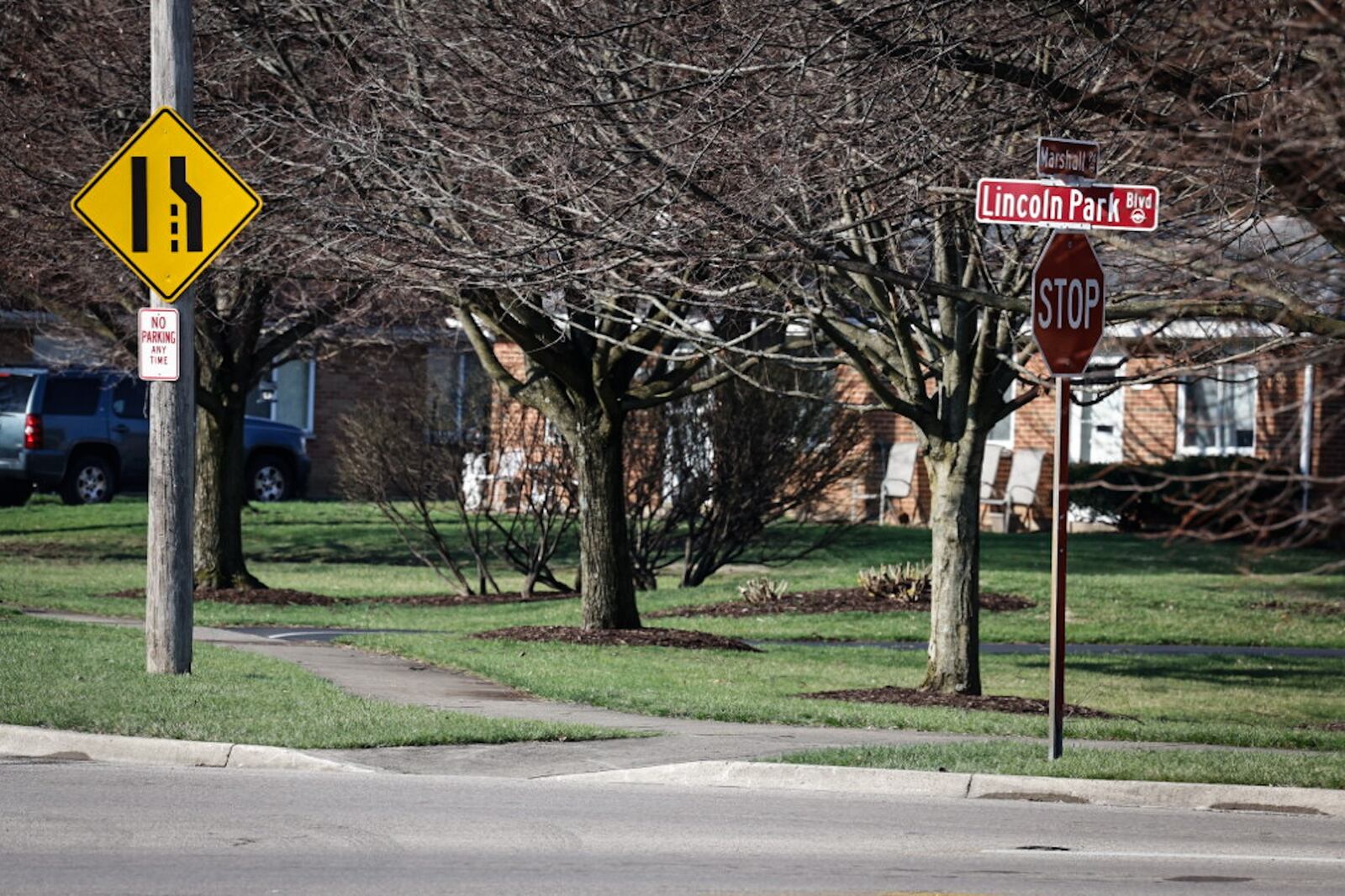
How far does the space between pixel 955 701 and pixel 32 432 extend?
72.0ft

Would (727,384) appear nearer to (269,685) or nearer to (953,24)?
(269,685)

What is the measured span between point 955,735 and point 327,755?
13.1ft

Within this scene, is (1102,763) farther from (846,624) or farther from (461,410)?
(461,410)

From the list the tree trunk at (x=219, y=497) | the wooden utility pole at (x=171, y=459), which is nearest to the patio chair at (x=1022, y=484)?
the tree trunk at (x=219, y=497)

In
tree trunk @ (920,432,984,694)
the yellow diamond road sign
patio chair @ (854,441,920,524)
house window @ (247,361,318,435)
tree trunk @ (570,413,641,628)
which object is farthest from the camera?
house window @ (247,361,318,435)

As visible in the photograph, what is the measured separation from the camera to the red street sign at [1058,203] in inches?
402

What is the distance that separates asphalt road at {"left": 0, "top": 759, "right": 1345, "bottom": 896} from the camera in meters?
7.62

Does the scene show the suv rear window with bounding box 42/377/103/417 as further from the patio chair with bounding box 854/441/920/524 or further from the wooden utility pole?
the wooden utility pole

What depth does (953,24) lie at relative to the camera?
10906 mm

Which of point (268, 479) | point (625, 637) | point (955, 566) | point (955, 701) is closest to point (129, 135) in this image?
point (625, 637)

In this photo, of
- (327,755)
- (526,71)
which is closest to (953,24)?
(526,71)

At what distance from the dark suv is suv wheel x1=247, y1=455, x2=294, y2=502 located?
7.53 ft

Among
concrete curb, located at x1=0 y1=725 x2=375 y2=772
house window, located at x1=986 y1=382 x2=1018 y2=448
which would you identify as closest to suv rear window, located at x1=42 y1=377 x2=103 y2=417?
house window, located at x1=986 y1=382 x2=1018 y2=448

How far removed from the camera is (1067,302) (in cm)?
1057
